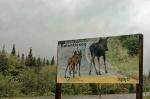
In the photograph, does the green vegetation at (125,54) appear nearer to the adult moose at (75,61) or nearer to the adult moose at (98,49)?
the adult moose at (98,49)

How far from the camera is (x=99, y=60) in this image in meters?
15.4

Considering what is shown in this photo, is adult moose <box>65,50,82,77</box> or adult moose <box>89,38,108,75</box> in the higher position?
adult moose <box>89,38,108,75</box>

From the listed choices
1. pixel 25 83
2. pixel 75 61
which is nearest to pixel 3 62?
pixel 25 83

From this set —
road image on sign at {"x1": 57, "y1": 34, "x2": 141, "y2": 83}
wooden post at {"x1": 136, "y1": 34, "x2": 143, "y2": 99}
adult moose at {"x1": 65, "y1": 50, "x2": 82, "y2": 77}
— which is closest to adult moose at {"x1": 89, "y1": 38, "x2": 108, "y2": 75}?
road image on sign at {"x1": 57, "y1": 34, "x2": 141, "y2": 83}

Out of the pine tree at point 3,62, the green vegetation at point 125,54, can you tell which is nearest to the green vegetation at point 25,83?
the pine tree at point 3,62

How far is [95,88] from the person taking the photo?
29.9m

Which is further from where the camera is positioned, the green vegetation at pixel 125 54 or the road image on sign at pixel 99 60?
the road image on sign at pixel 99 60

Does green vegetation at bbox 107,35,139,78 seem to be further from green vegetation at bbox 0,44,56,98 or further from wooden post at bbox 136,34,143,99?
green vegetation at bbox 0,44,56,98

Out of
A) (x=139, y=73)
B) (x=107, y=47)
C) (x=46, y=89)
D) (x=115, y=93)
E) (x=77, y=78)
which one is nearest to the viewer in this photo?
(x=139, y=73)

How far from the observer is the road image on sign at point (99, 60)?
14219 millimetres

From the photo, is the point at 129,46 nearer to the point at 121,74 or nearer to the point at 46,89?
the point at 121,74

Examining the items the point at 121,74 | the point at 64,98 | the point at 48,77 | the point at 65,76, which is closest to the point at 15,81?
the point at 48,77

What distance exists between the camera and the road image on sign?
14219mm

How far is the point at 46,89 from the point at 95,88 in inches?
433
